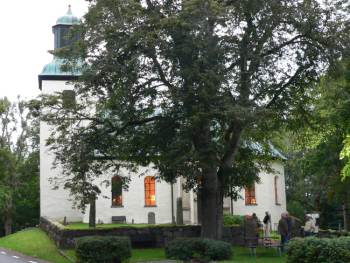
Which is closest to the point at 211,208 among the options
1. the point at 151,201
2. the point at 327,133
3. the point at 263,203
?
the point at 327,133

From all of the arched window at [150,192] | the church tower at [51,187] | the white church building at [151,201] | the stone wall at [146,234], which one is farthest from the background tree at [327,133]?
the church tower at [51,187]

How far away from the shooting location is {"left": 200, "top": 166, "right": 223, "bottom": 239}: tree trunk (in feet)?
82.4

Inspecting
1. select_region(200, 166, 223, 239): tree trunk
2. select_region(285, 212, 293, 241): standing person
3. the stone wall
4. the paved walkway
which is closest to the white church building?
the stone wall

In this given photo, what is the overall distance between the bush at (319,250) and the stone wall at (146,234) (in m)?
14.8

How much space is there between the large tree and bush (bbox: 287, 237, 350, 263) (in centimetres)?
689

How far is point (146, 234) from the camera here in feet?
96.0

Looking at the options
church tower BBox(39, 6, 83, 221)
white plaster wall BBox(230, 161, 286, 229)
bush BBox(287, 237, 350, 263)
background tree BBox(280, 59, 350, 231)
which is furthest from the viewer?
church tower BBox(39, 6, 83, 221)

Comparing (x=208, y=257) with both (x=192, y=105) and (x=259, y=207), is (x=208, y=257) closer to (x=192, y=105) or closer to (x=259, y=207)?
(x=192, y=105)

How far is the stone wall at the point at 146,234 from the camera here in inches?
1103

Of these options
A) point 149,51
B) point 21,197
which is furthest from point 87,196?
point 21,197

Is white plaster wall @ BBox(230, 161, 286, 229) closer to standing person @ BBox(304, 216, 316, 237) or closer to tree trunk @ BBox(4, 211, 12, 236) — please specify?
standing person @ BBox(304, 216, 316, 237)

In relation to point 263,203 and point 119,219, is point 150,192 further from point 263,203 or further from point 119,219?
point 263,203

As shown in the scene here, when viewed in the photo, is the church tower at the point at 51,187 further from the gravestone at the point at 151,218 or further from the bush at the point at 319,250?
the bush at the point at 319,250

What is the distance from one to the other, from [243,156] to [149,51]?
27.1 ft
